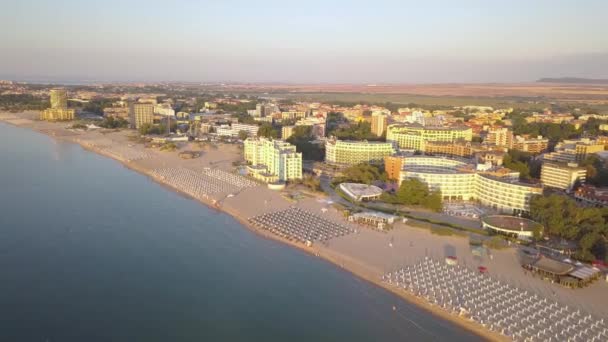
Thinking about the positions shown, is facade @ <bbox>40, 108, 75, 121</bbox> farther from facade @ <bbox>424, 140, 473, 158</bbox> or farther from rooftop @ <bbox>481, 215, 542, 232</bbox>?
rooftop @ <bbox>481, 215, 542, 232</bbox>

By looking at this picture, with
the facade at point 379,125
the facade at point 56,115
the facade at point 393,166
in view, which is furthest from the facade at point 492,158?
the facade at point 56,115

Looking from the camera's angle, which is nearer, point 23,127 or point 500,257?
point 500,257

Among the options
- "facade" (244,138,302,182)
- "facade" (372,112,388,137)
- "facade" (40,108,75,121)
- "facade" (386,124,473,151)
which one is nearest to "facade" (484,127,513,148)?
"facade" (386,124,473,151)

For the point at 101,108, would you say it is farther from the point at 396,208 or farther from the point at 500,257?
the point at 500,257

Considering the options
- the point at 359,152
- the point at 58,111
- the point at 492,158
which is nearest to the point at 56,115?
the point at 58,111

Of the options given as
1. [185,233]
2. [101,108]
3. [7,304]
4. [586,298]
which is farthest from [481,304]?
[101,108]

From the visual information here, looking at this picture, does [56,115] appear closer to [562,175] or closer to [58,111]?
[58,111]
